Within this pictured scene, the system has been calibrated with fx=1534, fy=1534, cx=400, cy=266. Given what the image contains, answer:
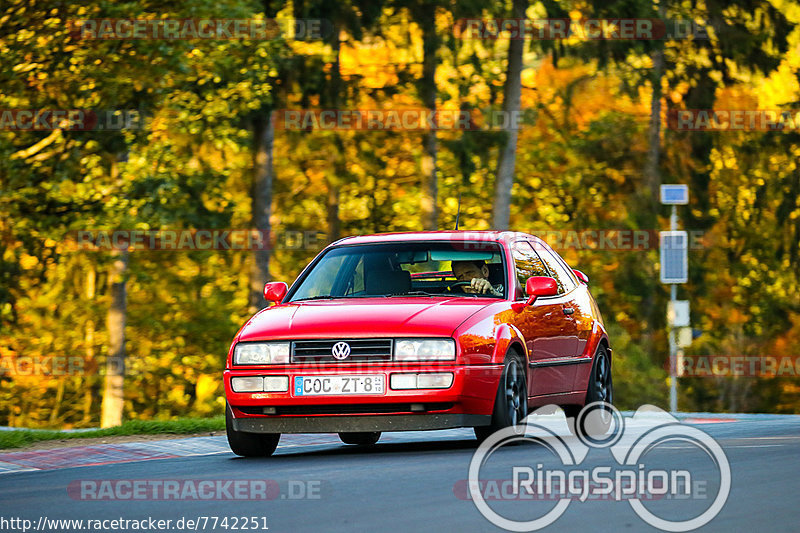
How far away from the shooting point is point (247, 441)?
37.9ft

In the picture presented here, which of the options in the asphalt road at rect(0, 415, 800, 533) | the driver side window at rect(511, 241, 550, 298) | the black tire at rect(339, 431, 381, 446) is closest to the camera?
the asphalt road at rect(0, 415, 800, 533)

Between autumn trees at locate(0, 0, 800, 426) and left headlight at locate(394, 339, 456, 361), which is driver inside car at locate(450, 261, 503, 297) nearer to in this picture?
left headlight at locate(394, 339, 456, 361)

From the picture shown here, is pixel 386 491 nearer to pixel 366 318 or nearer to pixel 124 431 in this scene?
pixel 366 318

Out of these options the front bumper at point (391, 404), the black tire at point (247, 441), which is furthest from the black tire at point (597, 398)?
the black tire at point (247, 441)

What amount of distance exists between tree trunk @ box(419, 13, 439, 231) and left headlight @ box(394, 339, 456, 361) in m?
23.8

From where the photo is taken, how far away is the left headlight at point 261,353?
11117 millimetres

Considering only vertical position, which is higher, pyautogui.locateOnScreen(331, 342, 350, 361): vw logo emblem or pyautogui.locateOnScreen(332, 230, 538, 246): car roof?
pyautogui.locateOnScreen(332, 230, 538, 246): car roof

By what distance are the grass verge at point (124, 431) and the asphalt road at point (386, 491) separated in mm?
2598

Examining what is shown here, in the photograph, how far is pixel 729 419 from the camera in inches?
671

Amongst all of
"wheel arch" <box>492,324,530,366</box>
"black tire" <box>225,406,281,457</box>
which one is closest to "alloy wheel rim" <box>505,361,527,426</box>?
"wheel arch" <box>492,324,530,366</box>

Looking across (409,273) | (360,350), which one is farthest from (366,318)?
(409,273)

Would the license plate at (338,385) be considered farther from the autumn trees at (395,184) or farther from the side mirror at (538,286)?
the autumn trees at (395,184)

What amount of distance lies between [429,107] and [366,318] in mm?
25529

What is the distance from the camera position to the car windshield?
12.2 metres
